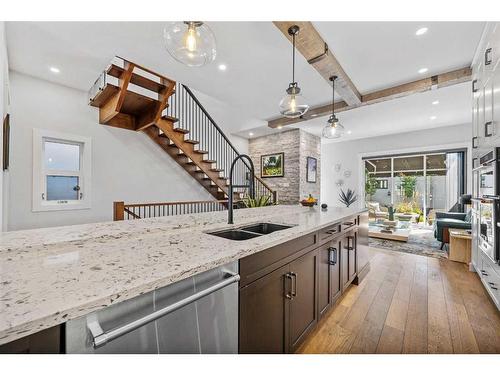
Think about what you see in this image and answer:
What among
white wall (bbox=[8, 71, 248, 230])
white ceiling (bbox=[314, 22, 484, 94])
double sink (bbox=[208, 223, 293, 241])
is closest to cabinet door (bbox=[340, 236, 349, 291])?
double sink (bbox=[208, 223, 293, 241])

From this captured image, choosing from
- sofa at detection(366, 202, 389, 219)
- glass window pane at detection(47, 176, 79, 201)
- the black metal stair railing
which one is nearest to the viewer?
glass window pane at detection(47, 176, 79, 201)

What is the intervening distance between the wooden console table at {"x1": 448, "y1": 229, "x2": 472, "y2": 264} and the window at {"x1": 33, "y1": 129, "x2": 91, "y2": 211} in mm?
5854

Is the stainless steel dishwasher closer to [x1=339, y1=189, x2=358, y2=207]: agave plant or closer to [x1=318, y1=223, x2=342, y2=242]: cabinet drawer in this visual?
[x1=318, y1=223, x2=342, y2=242]: cabinet drawer

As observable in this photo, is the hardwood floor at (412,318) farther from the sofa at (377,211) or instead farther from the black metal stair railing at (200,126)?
the sofa at (377,211)

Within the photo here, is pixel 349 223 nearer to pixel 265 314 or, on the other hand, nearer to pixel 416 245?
pixel 265 314

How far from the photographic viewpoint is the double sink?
1637mm

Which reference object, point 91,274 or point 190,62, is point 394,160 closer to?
point 190,62

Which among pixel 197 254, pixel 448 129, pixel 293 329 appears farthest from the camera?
pixel 448 129

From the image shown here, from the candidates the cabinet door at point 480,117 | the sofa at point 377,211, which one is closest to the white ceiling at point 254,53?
the cabinet door at point 480,117

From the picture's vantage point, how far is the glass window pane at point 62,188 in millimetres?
3561

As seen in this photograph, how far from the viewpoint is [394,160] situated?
22.3ft

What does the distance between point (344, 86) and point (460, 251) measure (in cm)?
299
